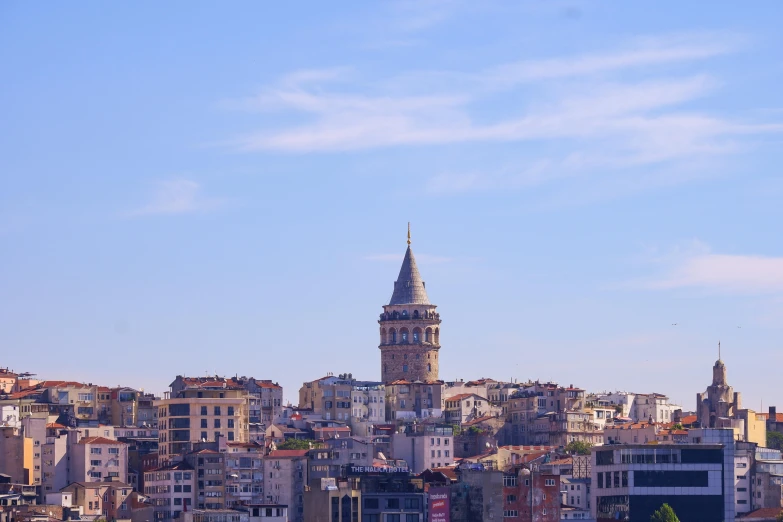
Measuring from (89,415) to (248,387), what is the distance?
52.2ft

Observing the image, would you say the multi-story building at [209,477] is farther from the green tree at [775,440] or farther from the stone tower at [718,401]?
the green tree at [775,440]

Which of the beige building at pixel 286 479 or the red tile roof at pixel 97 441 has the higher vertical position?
the red tile roof at pixel 97 441

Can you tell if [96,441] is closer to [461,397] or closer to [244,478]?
[244,478]

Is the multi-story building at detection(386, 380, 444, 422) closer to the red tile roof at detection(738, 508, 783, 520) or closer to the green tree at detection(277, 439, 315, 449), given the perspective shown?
the green tree at detection(277, 439, 315, 449)

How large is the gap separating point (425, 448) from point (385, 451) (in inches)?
177

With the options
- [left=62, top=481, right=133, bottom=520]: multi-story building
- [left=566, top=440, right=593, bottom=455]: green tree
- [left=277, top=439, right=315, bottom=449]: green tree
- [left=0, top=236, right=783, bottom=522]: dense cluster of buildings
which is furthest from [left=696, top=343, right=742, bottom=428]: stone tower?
[left=62, top=481, right=133, bottom=520]: multi-story building

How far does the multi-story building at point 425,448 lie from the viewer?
160750 mm

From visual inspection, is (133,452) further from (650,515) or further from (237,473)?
(650,515)

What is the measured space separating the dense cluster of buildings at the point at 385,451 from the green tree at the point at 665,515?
1.75m

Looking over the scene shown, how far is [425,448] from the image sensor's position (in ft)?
531

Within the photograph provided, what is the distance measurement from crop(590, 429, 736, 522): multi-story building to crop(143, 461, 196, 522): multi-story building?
25.8 m

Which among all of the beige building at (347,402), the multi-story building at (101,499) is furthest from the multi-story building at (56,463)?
the beige building at (347,402)

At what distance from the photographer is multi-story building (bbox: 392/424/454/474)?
160750 mm

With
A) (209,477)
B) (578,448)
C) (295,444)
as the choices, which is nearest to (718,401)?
(578,448)
